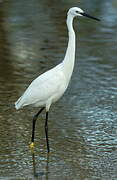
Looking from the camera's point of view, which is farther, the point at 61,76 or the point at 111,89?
the point at 111,89

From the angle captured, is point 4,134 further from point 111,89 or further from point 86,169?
point 111,89

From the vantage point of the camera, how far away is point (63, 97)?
1013 cm

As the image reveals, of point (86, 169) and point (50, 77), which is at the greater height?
point (50, 77)

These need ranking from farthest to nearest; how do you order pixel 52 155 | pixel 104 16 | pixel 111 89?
pixel 104 16 < pixel 111 89 < pixel 52 155

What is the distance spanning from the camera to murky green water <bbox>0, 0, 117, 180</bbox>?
752 cm

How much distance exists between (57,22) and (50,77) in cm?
760

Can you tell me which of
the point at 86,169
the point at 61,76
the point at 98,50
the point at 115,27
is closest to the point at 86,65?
the point at 98,50

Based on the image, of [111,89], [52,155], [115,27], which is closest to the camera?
[52,155]

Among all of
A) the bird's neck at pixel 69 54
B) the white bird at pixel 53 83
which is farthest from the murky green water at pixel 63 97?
the bird's neck at pixel 69 54

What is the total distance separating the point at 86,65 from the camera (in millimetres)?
11984

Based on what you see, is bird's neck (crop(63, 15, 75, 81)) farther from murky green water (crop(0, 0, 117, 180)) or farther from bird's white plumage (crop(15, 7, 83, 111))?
murky green water (crop(0, 0, 117, 180))

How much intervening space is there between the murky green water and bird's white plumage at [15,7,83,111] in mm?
561

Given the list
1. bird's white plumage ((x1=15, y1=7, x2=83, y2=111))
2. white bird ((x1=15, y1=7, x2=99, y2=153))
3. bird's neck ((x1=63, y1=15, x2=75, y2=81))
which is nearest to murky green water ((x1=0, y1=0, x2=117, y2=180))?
Answer: white bird ((x1=15, y1=7, x2=99, y2=153))

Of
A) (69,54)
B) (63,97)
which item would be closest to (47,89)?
(69,54)
